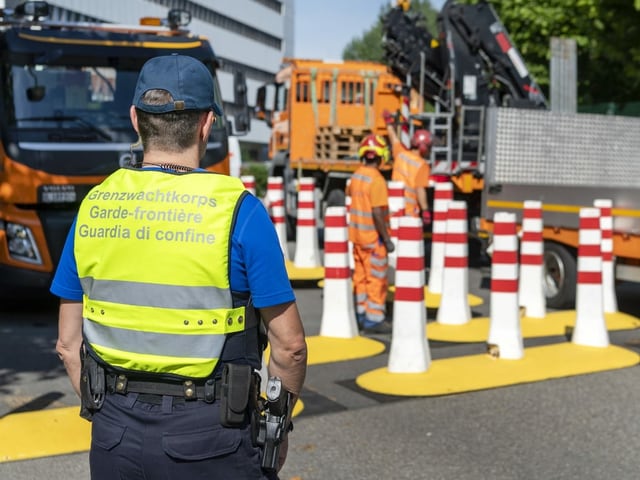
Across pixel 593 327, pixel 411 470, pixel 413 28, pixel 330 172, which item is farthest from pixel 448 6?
pixel 411 470

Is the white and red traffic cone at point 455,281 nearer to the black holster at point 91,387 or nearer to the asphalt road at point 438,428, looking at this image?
the asphalt road at point 438,428

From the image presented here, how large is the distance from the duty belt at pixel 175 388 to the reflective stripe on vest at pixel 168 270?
0.03 meters

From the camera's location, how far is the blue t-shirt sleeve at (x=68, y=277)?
293cm

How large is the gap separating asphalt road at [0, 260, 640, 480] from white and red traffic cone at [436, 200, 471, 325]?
1.57 m

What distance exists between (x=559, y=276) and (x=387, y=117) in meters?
7.33

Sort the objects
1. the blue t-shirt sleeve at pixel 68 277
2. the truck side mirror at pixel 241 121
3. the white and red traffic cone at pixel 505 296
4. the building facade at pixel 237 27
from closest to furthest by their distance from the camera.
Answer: the blue t-shirt sleeve at pixel 68 277 → the white and red traffic cone at pixel 505 296 → the truck side mirror at pixel 241 121 → the building facade at pixel 237 27

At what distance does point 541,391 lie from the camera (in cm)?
716

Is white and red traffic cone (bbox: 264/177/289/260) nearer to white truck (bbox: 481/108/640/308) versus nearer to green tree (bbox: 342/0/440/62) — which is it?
white truck (bbox: 481/108/640/308)

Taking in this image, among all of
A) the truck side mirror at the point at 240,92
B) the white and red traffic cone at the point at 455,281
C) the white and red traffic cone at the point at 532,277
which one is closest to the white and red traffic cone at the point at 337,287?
the white and red traffic cone at the point at 455,281

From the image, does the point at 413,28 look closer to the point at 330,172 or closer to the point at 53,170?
the point at 330,172

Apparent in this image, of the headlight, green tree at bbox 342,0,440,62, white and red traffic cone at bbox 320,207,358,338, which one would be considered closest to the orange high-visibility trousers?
white and red traffic cone at bbox 320,207,358,338

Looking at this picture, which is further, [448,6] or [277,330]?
[448,6]

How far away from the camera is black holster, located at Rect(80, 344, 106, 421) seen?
9.24ft

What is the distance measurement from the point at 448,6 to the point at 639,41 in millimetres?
5796
